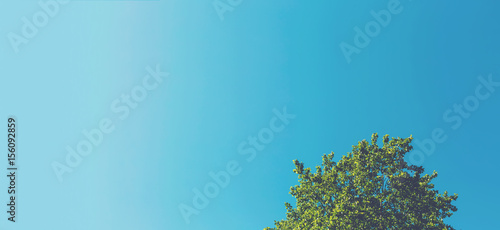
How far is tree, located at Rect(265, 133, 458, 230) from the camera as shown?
74.3 ft

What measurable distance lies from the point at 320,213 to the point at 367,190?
4368mm

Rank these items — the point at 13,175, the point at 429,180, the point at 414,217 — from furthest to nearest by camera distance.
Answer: the point at 13,175 → the point at 429,180 → the point at 414,217

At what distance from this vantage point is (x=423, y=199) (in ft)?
78.2

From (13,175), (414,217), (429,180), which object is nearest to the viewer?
(414,217)

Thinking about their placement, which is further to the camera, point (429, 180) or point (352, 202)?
point (429, 180)

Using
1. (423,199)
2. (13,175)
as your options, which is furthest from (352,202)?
(13,175)

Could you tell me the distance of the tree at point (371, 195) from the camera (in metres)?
22.7

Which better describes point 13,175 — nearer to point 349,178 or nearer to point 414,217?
point 349,178

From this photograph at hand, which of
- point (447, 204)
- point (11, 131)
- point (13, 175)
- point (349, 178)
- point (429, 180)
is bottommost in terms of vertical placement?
point (447, 204)

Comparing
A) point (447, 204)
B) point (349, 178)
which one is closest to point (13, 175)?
point (349, 178)

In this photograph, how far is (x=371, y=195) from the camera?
24.0m

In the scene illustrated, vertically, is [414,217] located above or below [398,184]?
below

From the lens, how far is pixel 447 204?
79.7 feet

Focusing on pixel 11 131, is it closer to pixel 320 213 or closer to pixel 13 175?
pixel 13 175
